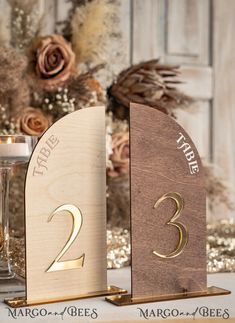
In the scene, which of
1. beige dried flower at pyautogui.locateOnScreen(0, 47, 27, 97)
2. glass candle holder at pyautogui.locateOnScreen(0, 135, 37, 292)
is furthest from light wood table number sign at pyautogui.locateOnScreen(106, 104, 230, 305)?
beige dried flower at pyautogui.locateOnScreen(0, 47, 27, 97)

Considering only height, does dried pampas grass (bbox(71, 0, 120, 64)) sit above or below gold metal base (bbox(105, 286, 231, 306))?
above

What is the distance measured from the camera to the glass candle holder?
0.97 m

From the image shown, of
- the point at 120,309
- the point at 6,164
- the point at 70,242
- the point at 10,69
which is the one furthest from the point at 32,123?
the point at 120,309

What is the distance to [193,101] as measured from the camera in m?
1.67

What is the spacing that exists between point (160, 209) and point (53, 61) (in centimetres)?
61

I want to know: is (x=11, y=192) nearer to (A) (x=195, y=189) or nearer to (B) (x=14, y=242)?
(B) (x=14, y=242)

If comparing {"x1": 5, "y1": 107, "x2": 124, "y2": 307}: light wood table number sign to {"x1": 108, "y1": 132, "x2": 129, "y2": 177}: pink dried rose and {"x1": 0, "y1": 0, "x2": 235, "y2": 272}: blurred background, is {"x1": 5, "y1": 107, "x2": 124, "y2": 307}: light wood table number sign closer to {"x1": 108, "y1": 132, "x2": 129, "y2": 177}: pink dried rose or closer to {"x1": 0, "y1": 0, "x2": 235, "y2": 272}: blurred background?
{"x1": 0, "y1": 0, "x2": 235, "y2": 272}: blurred background

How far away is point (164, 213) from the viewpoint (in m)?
0.99

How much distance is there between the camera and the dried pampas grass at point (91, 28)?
151 centimetres

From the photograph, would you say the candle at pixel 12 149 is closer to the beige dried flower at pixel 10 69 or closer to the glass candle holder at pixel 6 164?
the glass candle holder at pixel 6 164

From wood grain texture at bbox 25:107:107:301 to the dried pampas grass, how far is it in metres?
0.56

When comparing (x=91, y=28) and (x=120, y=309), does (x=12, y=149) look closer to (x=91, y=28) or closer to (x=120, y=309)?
(x=120, y=309)

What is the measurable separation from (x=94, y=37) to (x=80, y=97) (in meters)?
0.17

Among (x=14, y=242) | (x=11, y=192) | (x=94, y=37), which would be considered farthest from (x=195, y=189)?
(x=94, y=37)
